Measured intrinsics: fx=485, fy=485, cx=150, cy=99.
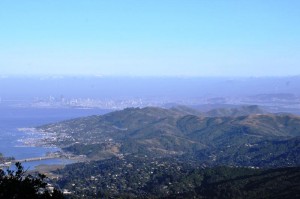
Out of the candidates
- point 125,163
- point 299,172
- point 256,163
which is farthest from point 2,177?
point 256,163

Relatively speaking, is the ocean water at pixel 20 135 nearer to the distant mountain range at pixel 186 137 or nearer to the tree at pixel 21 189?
the distant mountain range at pixel 186 137

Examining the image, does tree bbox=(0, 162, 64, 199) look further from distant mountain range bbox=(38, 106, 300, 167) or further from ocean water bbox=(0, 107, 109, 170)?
distant mountain range bbox=(38, 106, 300, 167)

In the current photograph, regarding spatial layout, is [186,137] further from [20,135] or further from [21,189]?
[21,189]

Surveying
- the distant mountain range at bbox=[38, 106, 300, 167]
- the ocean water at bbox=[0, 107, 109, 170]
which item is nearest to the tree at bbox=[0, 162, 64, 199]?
the ocean water at bbox=[0, 107, 109, 170]

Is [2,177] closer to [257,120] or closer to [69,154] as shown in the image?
[69,154]

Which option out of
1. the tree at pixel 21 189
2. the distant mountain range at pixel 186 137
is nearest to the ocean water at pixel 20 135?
the distant mountain range at pixel 186 137

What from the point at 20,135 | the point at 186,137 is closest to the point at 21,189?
the point at 186,137

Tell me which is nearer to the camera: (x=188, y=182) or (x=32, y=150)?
(x=188, y=182)

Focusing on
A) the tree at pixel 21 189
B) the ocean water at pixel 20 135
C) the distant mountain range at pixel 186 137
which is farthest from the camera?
the ocean water at pixel 20 135
